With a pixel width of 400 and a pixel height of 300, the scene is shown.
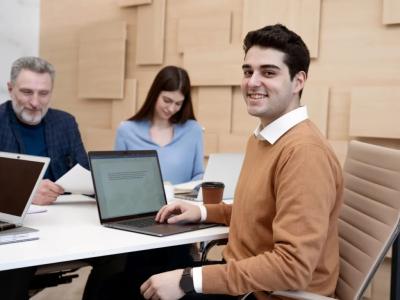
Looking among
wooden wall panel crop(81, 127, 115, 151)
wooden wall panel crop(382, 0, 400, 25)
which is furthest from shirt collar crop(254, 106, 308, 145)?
wooden wall panel crop(81, 127, 115, 151)

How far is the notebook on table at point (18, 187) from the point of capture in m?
1.44

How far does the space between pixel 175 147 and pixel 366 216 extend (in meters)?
1.43

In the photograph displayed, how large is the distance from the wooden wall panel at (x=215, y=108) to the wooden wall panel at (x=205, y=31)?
29 centimetres

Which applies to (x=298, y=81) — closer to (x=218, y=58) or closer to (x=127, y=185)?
(x=127, y=185)

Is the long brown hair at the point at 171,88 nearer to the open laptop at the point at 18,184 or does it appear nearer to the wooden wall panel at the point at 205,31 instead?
the wooden wall panel at the point at 205,31

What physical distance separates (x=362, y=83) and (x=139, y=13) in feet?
5.80

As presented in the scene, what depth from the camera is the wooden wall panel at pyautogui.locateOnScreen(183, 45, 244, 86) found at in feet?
10.0

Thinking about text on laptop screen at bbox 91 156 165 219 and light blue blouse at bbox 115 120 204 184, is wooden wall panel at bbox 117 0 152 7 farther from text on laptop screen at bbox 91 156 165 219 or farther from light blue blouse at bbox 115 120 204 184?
text on laptop screen at bbox 91 156 165 219

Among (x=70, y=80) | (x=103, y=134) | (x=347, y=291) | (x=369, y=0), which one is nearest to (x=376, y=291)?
(x=347, y=291)

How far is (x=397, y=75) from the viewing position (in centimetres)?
242

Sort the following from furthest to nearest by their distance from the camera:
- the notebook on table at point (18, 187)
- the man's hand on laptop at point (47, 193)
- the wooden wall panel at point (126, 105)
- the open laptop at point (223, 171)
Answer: the wooden wall panel at point (126, 105) < the open laptop at point (223, 171) < the man's hand on laptop at point (47, 193) < the notebook on table at point (18, 187)

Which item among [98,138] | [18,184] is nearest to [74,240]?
[18,184]

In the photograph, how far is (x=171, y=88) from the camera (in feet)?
8.61

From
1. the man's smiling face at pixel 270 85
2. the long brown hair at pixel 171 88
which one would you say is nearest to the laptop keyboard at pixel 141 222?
the man's smiling face at pixel 270 85
